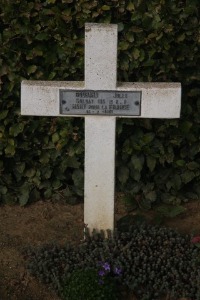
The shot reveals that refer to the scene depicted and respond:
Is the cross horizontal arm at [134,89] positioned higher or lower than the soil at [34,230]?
higher

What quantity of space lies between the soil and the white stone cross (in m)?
0.71

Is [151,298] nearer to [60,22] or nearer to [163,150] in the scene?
[163,150]

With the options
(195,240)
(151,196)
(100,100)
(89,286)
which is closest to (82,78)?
(100,100)

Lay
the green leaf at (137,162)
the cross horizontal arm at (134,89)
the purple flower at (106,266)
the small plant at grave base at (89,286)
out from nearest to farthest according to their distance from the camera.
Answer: the small plant at grave base at (89,286), the purple flower at (106,266), the cross horizontal arm at (134,89), the green leaf at (137,162)

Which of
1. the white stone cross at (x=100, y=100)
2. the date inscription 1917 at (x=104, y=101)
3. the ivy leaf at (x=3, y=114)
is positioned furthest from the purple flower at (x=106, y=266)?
the ivy leaf at (x=3, y=114)

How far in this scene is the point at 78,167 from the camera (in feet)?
17.0

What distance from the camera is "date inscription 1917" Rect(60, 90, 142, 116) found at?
431cm

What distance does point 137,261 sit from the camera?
4289 mm

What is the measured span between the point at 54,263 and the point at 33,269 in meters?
0.13

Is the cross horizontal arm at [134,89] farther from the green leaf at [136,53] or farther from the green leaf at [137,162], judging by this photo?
the green leaf at [137,162]

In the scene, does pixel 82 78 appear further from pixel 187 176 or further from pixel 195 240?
pixel 195 240

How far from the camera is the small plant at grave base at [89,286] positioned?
12.9 feet

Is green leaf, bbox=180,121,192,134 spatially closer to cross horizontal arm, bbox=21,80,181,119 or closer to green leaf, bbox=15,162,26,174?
cross horizontal arm, bbox=21,80,181,119

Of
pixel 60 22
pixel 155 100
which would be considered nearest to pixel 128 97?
pixel 155 100
